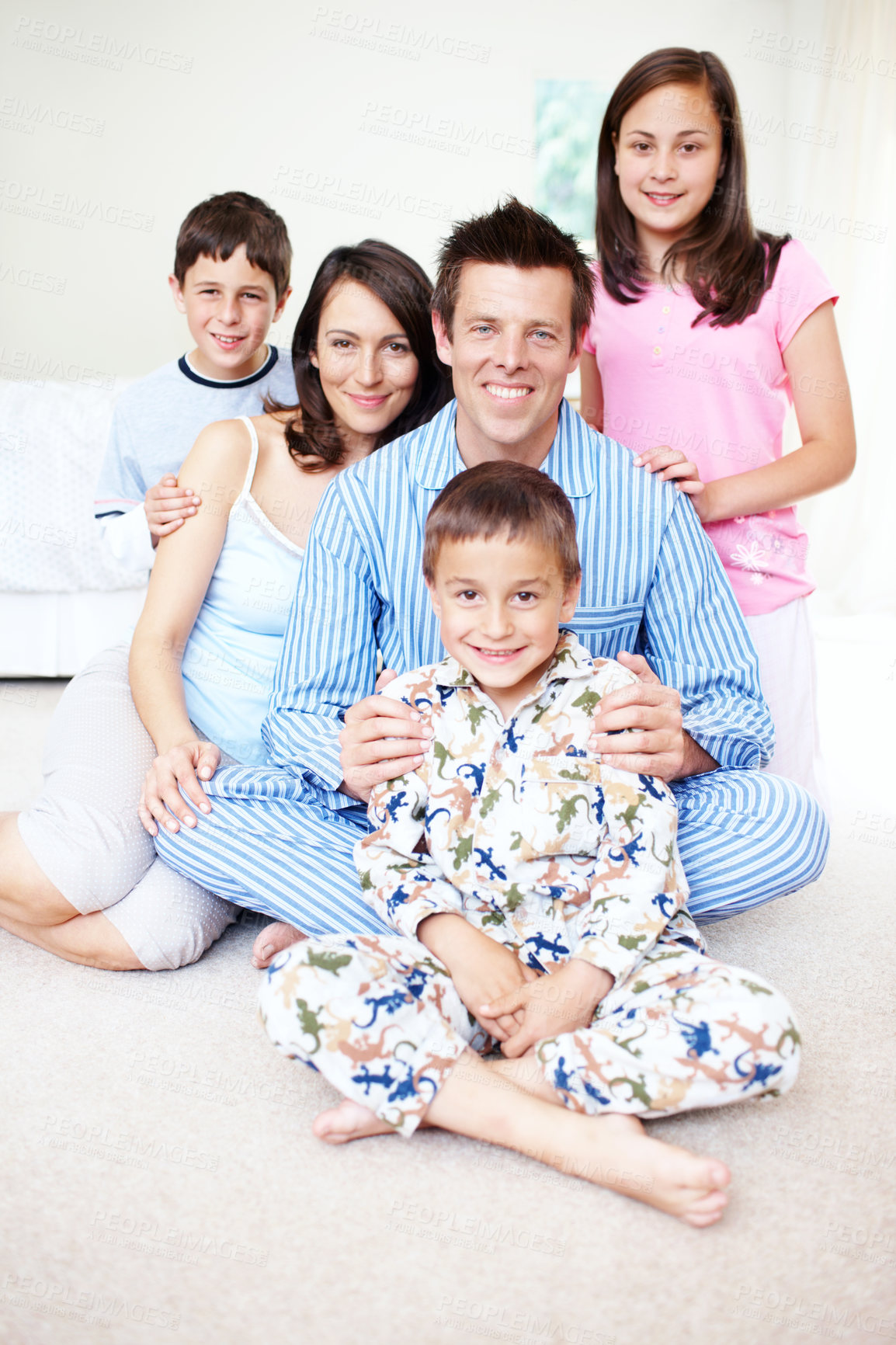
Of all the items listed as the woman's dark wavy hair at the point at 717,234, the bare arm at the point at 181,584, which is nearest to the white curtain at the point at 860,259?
the woman's dark wavy hair at the point at 717,234

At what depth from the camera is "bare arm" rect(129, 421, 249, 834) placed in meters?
1.59

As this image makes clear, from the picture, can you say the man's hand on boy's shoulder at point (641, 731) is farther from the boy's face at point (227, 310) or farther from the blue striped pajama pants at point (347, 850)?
the boy's face at point (227, 310)

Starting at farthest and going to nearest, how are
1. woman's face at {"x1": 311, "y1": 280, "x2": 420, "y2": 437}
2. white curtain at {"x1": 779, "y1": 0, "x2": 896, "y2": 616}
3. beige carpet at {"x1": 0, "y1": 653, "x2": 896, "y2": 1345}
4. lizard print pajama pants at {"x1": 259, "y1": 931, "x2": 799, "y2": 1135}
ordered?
1. white curtain at {"x1": 779, "y1": 0, "x2": 896, "y2": 616}
2. woman's face at {"x1": 311, "y1": 280, "x2": 420, "y2": 437}
3. lizard print pajama pants at {"x1": 259, "y1": 931, "x2": 799, "y2": 1135}
4. beige carpet at {"x1": 0, "y1": 653, "x2": 896, "y2": 1345}

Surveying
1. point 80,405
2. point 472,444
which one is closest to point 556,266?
point 472,444

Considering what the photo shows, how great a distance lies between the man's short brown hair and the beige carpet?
991 mm

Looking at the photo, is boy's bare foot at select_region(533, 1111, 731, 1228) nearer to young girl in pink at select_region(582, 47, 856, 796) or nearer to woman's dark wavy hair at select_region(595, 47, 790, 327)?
young girl in pink at select_region(582, 47, 856, 796)

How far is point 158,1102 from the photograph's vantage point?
1.19m

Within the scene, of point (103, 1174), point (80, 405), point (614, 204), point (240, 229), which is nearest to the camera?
point (103, 1174)

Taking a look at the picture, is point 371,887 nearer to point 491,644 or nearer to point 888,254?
point 491,644

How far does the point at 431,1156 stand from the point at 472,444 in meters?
0.93

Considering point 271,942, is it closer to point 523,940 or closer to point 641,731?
point 523,940

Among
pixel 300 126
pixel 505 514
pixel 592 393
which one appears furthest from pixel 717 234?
pixel 300 126

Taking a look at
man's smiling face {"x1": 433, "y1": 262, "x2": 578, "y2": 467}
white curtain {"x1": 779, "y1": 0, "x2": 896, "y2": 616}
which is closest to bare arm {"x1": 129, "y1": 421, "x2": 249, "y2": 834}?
man's smiling face {"x1": 433, "y1": 262, "x2": 578, "y2": 467}

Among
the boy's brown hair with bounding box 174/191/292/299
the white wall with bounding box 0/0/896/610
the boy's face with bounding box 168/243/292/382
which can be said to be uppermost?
the white wall with bounding box 0/0/896/610
